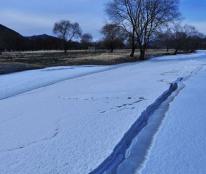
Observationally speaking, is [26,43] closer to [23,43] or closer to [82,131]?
[23,43]

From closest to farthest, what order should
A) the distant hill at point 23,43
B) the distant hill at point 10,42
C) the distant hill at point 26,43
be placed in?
the distant hill at point 10,42 → the distant hill at point 23,43 → the distant hill at point 26,43

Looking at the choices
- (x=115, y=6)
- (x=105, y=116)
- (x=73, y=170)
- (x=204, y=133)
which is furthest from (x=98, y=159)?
(x=115, y=6)

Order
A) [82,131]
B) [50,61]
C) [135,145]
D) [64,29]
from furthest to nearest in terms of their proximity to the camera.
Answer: [64,29]
[50,61]
[82,131]
[135,145]

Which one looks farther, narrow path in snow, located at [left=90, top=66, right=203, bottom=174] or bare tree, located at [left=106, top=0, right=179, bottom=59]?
bare tree, located at [left=106, top=0, right=179, bottom=59]

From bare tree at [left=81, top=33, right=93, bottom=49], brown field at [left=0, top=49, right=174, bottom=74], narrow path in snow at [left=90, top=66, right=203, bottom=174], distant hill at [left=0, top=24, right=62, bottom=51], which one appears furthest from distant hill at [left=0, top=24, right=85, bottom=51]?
narrow path in snow at [left=90, top=66, right=203, bottom=174]

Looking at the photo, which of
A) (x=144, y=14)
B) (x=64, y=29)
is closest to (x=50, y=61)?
(x=144, y=14)

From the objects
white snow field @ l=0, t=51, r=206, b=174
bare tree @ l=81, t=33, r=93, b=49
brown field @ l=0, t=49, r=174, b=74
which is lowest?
bare tree @ l=81, t=33, r=93, b=49

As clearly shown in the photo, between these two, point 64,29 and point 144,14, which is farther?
point 64,29

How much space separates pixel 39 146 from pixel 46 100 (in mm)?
5264

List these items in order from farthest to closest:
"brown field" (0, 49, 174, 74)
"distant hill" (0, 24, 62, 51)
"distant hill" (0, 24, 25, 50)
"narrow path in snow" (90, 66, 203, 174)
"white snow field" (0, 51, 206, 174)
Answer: "distant hill" (0, 24, 62, 51) < "distant hill" (0, 24, 25, 50) < "brown field" (0, 49, 174, 74) < "white snow field" (0, 51, 206, 174) < "narrow path in snow" (90, 66, 203, 174)

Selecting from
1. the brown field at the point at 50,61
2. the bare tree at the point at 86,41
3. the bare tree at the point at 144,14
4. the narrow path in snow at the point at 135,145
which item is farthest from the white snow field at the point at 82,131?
the bare tree at the point at 86,41

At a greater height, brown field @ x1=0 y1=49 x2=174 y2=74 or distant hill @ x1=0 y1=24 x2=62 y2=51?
brown field @ x1=0 y1=49 x2=174 y2=74

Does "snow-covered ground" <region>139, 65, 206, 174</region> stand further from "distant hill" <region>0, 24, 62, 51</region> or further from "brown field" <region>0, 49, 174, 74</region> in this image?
"distant hill" <region>0, 24, 62, 51</region>

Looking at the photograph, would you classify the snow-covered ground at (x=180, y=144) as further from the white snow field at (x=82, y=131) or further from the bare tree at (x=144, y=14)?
the bare tree at (x=144, y=14)
